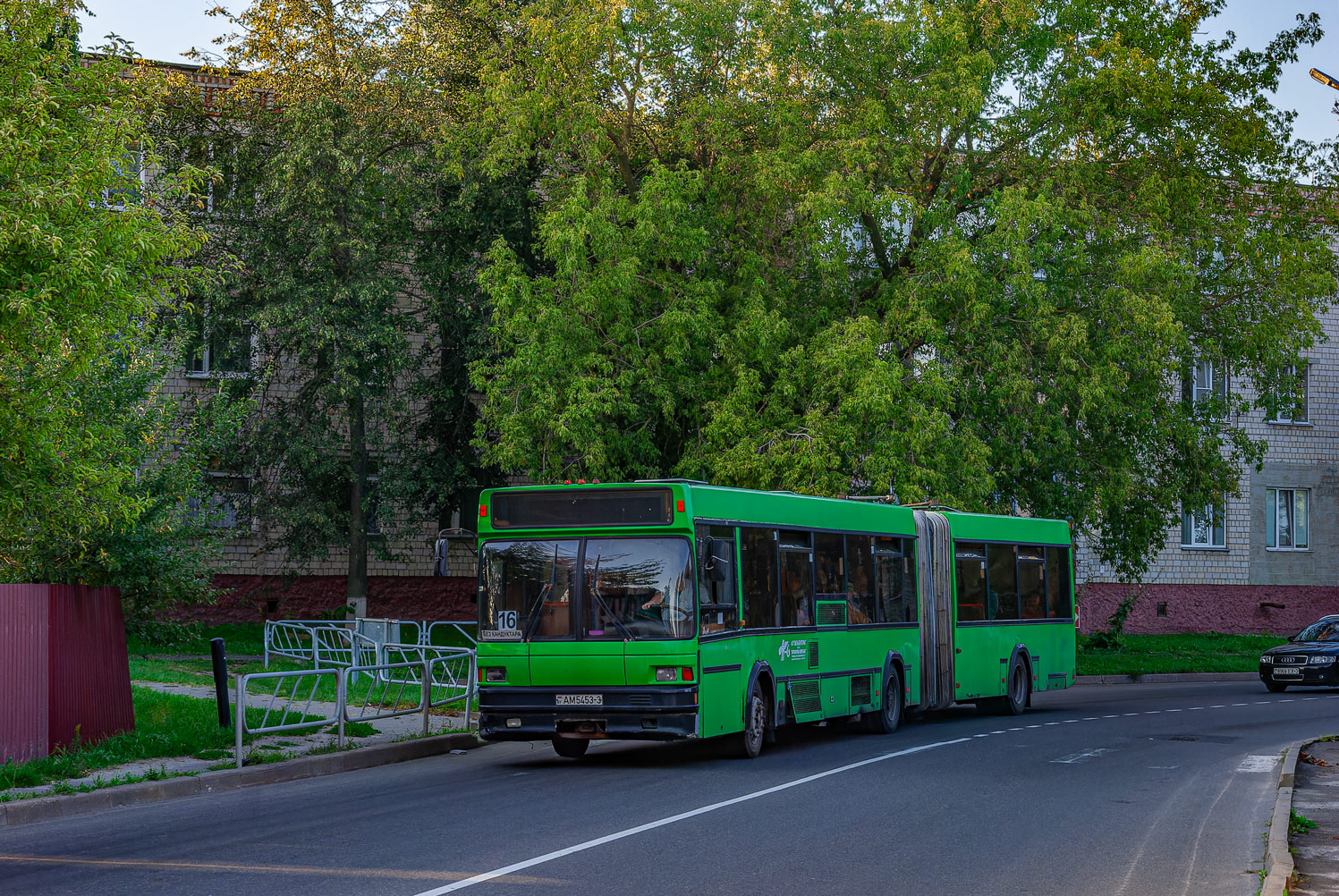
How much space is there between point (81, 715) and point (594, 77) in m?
17.6

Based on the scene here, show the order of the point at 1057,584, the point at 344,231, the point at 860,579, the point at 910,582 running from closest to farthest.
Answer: the point at 860,579 < the point at 910,582 < the point at 1057,584 < the point at 344,231

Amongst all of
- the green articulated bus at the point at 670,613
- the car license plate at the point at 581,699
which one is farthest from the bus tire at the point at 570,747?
the car license plate at the point at 581,699

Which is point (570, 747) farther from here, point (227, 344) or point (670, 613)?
point (227, 344)

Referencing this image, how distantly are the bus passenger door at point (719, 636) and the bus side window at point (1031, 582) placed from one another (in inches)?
363

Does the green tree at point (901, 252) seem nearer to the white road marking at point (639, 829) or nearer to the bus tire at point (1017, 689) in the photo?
the bus tire at point (1017, 689)

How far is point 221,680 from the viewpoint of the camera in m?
15.4

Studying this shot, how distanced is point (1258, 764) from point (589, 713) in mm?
7803

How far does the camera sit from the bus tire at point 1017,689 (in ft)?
76.0

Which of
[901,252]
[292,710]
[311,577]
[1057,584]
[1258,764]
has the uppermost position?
[901,252]

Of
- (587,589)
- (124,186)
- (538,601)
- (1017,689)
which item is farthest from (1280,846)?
(1017,689)

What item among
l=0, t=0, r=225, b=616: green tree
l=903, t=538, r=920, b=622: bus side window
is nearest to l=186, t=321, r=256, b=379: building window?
l=0, t=0, r=225, b=616: green tree

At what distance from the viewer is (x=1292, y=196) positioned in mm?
29469

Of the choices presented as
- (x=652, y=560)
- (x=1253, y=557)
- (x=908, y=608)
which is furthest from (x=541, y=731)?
(x=1253, y=557)

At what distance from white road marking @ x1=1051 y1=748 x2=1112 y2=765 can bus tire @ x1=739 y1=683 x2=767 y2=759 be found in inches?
130
